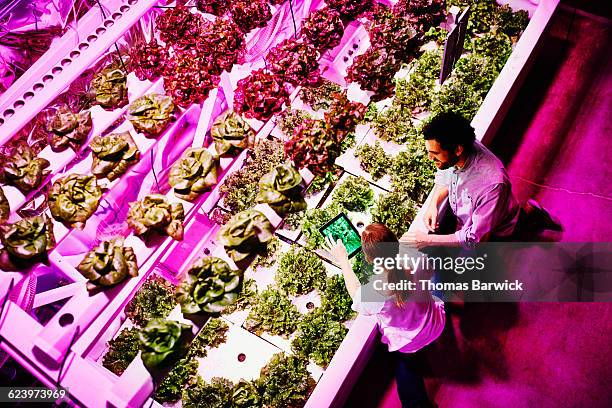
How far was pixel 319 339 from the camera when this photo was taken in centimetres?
343

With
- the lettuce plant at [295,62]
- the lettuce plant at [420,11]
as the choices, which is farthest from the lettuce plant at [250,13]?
the lettuce plant at [420,11]

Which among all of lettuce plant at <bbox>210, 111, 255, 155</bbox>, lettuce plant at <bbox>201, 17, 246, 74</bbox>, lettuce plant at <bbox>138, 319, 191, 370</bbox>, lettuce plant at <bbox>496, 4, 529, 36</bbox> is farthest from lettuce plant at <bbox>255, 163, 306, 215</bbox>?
lettuce plant at <bbox>496, 4, 529, 36</bbox>

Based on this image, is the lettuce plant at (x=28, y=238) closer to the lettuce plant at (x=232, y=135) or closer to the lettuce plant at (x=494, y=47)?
the lettuce plant at (x=232, y=135)

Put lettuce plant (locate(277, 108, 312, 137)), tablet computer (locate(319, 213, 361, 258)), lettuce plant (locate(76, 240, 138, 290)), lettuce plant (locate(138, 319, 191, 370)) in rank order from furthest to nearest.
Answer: lettuce plant (locate(277, 108, 312, 137)), tablet computer (locate(319, 213, 361, 258)), lettuce plant (locate(76, 240, 138, 290)), lettuce plant (locate(138, 319, 191, 370))

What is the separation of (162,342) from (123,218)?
4.25 ft

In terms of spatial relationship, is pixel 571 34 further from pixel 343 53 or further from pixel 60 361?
pixel 60 361

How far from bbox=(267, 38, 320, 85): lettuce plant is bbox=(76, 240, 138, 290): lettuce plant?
1485 millimetres

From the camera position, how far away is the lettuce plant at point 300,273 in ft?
11.9

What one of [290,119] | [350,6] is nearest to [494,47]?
[350,6]

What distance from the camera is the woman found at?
9.98ft

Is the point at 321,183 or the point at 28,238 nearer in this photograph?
the point at 28,238

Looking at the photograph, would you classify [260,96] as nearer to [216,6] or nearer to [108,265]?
[216,6]

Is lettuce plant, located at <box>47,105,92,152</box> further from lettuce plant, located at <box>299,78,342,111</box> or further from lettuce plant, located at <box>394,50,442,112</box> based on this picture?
lettuce plant, located at <box>394,50,442,112</box>

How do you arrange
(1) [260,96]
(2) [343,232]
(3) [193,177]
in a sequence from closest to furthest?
→ (3) [193,177] < (1) [260,96] < (2) [343,232]
